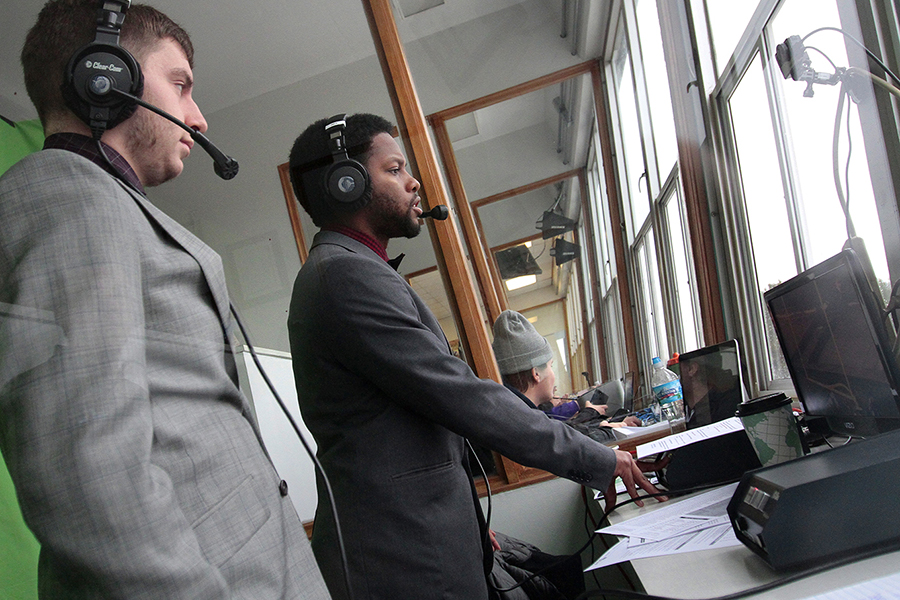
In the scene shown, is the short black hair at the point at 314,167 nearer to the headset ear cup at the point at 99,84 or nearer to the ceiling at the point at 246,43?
the ceiling at the point at 246,43

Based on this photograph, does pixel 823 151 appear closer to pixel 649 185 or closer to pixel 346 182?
pixel 346 182

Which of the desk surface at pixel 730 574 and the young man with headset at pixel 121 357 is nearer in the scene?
the young man with headset at pixel 121 357

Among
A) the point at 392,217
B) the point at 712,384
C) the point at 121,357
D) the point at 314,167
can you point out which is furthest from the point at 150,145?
the point at 712,384

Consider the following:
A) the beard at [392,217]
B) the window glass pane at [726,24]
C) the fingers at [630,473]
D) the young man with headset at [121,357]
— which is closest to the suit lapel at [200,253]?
the young man with headset at [121,357]

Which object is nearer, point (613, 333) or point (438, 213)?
point (438, 213)

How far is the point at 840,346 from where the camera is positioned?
101cm

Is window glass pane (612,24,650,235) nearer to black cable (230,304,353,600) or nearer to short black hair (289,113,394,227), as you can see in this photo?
short black hair (289,113,394,227)

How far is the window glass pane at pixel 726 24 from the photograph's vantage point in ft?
6.25

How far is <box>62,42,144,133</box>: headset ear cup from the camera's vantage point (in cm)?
68

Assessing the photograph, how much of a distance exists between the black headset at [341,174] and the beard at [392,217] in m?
0.06

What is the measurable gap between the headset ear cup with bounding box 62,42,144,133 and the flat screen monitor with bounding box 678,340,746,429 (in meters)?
1.41

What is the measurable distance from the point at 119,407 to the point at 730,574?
65 centimetres

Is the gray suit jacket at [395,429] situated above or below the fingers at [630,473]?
above

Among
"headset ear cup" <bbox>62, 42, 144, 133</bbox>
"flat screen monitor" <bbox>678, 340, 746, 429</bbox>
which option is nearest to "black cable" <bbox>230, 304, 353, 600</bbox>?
"headset ear cup" <bbox>62, 42, 144, 133</bbox>
